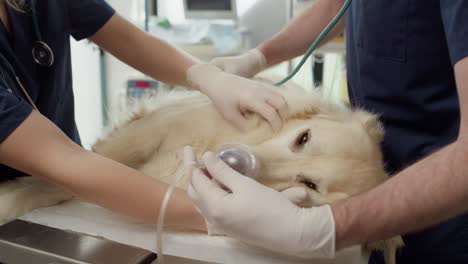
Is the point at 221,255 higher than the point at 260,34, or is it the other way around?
the point at 221,255

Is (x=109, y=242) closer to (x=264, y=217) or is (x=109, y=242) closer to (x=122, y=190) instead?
(x=122, y=190)

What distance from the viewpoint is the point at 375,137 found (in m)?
1.02

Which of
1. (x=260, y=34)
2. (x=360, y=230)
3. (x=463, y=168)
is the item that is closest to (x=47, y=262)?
(x=360, y=230)

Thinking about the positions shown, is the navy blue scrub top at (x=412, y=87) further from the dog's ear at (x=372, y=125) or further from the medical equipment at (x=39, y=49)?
the medical equipment at (x=39, y=49)

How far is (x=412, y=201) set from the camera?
25.5 inches

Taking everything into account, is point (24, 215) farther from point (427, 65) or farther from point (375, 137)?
point (427, 65)

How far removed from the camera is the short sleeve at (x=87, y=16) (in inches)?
47.3

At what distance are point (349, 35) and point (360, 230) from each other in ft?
2.21

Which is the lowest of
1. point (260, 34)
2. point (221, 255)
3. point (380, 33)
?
point (260, 34)

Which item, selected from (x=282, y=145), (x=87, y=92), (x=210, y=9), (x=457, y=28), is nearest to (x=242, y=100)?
(x=282, y=145)

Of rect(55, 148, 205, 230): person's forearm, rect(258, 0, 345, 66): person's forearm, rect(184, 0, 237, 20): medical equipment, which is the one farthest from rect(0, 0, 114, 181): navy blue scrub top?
rect(184, 0, 237, 20): medical equipment

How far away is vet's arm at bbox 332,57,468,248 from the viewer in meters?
0.64

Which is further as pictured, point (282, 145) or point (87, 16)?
point (87, 16)

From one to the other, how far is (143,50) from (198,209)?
70 cm
